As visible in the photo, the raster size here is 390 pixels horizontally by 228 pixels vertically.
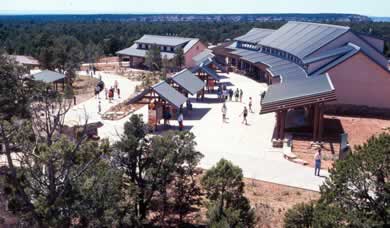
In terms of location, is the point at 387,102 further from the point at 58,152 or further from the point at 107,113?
the point at 58,152

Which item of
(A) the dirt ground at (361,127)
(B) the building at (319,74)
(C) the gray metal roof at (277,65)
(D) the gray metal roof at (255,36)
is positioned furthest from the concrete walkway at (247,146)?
(D) the gray metal roof at (255,36)

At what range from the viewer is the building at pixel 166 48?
58319mm

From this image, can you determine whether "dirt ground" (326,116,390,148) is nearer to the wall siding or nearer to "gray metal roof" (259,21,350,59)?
the wall siding

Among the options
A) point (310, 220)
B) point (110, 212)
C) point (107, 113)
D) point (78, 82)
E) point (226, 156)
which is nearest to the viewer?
point (110, 212)

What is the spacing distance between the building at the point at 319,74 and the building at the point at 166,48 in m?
11.0

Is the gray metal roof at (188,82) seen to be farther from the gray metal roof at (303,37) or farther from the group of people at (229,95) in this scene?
the gray metal roof at (303,37)

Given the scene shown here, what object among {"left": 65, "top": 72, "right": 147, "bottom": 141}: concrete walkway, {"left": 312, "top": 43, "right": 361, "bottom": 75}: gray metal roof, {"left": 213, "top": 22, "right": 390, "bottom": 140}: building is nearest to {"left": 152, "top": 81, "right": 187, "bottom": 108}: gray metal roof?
{"left": 65, "top": 72, "right": 147, "bottom": 141}: concrete walkway

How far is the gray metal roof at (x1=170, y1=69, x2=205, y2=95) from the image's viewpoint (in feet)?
106

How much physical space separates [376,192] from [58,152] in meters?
7.93

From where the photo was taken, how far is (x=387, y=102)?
32.7 metres

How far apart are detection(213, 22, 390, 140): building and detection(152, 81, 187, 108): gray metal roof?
18.7 feet

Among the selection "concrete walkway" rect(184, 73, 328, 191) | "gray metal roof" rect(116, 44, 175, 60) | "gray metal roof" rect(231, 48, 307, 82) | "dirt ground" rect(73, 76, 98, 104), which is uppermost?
"gray metal roof" rect(231, 48, 307, 82)

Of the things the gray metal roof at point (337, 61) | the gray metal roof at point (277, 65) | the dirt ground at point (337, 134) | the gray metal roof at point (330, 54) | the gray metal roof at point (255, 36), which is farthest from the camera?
the gray metal roof at point (255, 36)

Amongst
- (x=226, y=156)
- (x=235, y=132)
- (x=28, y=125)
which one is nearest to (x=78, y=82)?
(x=235, y=132)
